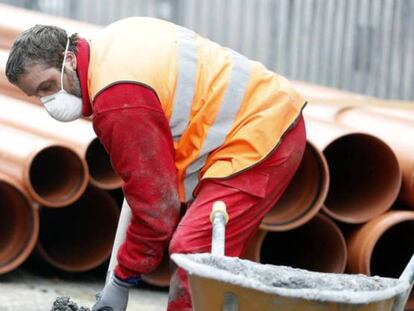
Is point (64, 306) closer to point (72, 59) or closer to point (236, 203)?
point (236, 203)

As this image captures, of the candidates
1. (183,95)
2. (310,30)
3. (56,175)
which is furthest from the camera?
(310,30)

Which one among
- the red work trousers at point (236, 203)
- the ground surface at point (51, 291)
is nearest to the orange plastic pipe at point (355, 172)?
the ground surface at point (51, 291)

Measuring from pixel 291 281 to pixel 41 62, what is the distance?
1401mm

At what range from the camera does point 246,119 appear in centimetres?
445

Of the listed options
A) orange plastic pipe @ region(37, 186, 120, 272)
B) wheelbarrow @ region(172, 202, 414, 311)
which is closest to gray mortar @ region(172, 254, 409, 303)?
wheelbarrow @ region(172, 202, 414, 311)

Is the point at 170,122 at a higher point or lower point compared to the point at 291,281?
higher

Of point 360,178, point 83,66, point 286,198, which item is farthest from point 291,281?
point 360,178

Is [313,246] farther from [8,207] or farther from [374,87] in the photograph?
[374,87]

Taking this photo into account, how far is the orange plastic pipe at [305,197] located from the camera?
20.9 feet

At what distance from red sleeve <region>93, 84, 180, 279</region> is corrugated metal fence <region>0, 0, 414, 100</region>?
18.4 ft

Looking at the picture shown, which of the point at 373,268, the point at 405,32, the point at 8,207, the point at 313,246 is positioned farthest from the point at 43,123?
the point at 405,32

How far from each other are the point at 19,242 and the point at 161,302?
94 centimetres

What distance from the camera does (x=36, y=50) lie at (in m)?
4.28

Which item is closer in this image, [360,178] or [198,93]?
[198,93]
